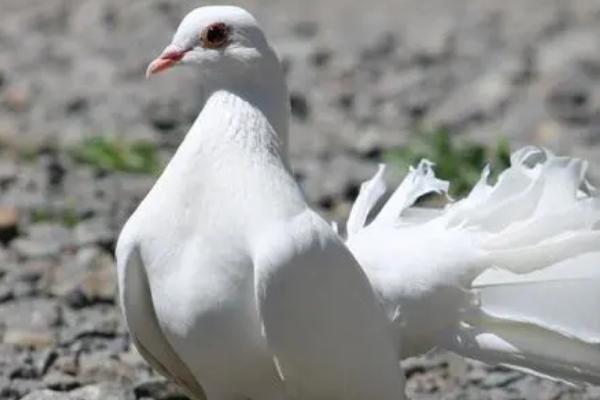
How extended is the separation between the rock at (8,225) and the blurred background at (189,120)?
0.4 inches

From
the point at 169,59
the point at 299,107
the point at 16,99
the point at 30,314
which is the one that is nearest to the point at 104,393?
the point at 30,314

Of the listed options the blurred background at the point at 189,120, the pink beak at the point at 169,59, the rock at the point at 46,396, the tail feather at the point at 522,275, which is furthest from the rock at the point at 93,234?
the pink beak at the point at 169,59

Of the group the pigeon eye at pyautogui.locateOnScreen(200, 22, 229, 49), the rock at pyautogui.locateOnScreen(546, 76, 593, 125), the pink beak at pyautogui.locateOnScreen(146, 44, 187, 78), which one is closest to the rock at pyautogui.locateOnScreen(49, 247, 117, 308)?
the pink beak at pyautogui.locateOnScreen(146, 44, 187, 78)

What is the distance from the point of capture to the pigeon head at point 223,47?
5.61 meters

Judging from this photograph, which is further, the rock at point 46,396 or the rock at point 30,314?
the rock at point 30,314

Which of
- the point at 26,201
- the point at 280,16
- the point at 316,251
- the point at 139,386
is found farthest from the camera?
the point at 280,16

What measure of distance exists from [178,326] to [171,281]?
0.13 m

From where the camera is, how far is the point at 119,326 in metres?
8.07

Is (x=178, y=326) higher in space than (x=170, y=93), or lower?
higher

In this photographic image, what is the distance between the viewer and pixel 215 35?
18.4 ft

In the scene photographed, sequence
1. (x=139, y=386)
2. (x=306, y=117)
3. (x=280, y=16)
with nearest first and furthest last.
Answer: (x=139, y=386) → (x=306, y=117) → (x=280, y=16)

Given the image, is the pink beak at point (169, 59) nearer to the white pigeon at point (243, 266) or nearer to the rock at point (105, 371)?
the white pigeon at point (243, 266)

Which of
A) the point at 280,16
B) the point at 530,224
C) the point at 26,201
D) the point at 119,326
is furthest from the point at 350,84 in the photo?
the point at 530,224

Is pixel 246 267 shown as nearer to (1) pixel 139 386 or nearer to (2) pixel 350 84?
(1) pixel 139 386
